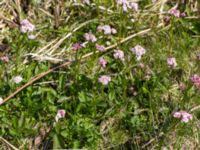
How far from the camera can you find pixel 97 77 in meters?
3.04

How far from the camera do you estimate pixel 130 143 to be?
288 centimetres

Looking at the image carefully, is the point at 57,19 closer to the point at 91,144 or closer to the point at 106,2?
the point at 106,2

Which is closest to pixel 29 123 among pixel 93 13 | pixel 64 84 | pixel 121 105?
pixel 64 84

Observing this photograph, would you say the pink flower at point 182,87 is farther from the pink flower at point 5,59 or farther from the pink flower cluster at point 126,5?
the pink flower at point 5,59

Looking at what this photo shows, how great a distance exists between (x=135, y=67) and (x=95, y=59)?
266 millimetres

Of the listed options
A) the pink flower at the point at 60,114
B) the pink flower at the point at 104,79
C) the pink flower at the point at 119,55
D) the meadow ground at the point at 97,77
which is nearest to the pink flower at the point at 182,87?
the meadow ground at the point at 97,77

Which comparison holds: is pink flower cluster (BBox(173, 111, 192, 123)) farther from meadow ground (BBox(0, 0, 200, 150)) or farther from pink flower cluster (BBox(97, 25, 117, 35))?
pink flower cluster (BBox(97, 25, 117, 35))

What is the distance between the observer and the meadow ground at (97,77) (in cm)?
286

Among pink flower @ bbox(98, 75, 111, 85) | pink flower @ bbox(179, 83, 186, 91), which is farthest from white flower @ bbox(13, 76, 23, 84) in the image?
pink flower @ bbox(179, 83, 186, 91)

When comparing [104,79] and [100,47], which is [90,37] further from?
[104,79]

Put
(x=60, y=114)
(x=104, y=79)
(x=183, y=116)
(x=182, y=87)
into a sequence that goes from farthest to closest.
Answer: (x=182, y=87) → (x=104, y=79) → (x=60, y=114) → (x=183, y=116)

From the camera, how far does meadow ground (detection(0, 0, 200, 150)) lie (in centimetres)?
286

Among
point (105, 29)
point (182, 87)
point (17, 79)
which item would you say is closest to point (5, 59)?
point (17, 79)

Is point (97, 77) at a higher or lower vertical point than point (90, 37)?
lower
